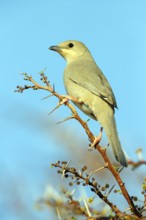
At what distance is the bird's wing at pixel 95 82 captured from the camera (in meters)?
5.10

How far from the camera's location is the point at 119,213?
7.54 feet

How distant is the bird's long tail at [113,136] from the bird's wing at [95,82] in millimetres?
338

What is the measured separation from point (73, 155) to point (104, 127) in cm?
76

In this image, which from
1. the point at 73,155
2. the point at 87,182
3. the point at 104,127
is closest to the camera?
the point at 87,182

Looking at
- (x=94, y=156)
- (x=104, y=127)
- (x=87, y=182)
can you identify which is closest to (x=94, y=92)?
(x=104, y=127)

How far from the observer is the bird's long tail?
393 cm

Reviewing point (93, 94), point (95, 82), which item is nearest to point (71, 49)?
point (95, 82)

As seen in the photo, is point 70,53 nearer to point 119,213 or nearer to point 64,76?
point 64,76

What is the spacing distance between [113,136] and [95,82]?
1.13 m

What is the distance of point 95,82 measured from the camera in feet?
17.5

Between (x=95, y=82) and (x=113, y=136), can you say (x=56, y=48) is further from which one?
(x=113, y=136)

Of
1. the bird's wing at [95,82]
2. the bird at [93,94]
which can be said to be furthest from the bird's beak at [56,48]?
the bird's wing at [95,82]

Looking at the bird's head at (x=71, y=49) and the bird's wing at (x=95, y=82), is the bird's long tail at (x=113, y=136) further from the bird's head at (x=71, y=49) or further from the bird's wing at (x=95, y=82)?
the bird's head at (x=71, y=49)

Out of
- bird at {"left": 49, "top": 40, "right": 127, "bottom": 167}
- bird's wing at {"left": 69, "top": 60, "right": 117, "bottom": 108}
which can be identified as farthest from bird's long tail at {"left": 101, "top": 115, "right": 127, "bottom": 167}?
bird's wing at {"left": 69, "top": 60, "right": 117, "bottom": 108}
